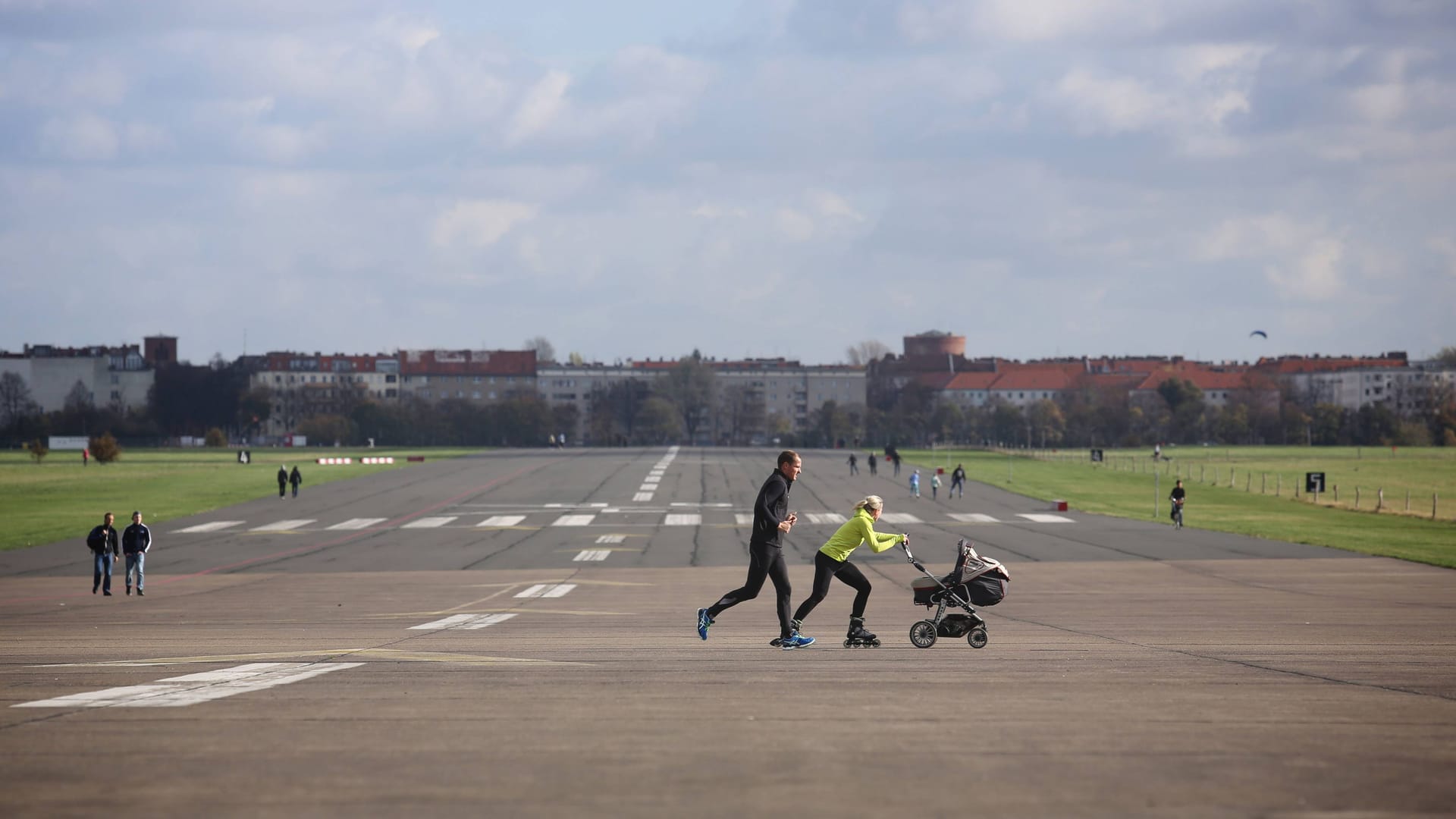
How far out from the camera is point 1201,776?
809 cm

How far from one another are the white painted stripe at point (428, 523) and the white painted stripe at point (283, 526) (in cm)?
470

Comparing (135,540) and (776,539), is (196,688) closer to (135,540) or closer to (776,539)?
(776,539)

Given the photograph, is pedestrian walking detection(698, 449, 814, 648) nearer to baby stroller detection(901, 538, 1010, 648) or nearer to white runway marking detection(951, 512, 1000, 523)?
baby stroller detection(901, 538, 1010, 648)

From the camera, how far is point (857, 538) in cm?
1557

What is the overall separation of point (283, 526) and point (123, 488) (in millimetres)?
32573

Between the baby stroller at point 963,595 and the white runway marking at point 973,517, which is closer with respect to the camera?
the baby stroller at point 963,595

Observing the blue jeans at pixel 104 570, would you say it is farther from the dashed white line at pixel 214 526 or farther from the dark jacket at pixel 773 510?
the dashed white line at pixel 214 526

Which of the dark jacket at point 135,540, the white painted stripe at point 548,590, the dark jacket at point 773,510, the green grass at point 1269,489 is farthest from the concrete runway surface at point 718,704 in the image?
the green grass at point 1269,489

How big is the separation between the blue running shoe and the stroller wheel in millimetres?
1257

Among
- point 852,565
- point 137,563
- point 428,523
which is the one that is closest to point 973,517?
point 428,523

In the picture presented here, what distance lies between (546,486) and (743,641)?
72520 mm

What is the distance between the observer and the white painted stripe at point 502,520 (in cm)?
5872

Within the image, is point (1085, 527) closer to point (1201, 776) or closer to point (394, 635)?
point (394, 635)

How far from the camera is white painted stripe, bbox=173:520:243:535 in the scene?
56438mm
